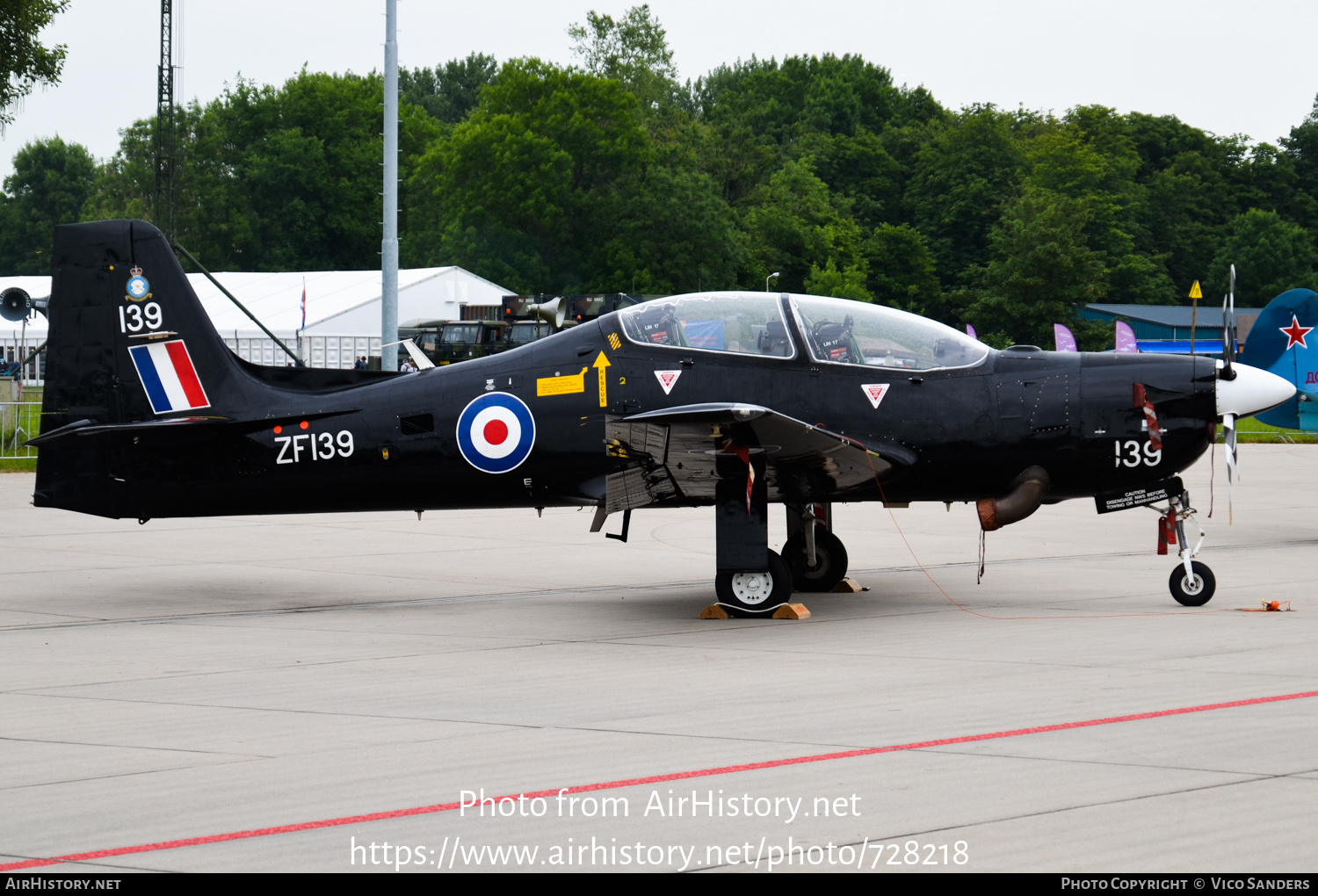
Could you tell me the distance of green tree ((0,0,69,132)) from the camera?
32.3 meters

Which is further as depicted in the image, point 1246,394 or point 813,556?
point 813,556

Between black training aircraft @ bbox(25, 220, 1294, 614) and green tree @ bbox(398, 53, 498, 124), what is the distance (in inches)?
5362

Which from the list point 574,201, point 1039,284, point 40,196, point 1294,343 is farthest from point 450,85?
point 1294,343

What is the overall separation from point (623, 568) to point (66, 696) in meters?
7.26

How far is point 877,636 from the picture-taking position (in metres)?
10.0

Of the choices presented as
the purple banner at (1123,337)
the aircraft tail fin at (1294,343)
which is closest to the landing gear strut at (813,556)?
the aircraft tail fin at (1294,343)

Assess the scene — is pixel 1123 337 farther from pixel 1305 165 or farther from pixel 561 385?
pixel 1305 165

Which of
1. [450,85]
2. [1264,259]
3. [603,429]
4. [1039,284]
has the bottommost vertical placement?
[603,429]

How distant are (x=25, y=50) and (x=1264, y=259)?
81.4 meters

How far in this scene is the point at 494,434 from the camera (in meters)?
11.5

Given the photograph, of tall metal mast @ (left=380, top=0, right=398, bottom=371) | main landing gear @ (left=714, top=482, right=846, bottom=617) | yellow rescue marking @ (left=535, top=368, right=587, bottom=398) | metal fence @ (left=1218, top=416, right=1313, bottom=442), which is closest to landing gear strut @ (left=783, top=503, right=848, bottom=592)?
main landing gear @ (left=714, top=482, right=846, bottom=617)

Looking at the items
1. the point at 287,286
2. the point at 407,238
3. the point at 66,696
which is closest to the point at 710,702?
the point at 66,696

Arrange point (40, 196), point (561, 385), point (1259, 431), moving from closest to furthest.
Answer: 1. point (561, 385)
2. point (1259, 431)
3. point (40, 196)

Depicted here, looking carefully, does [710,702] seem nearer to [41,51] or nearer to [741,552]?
[741,552]
